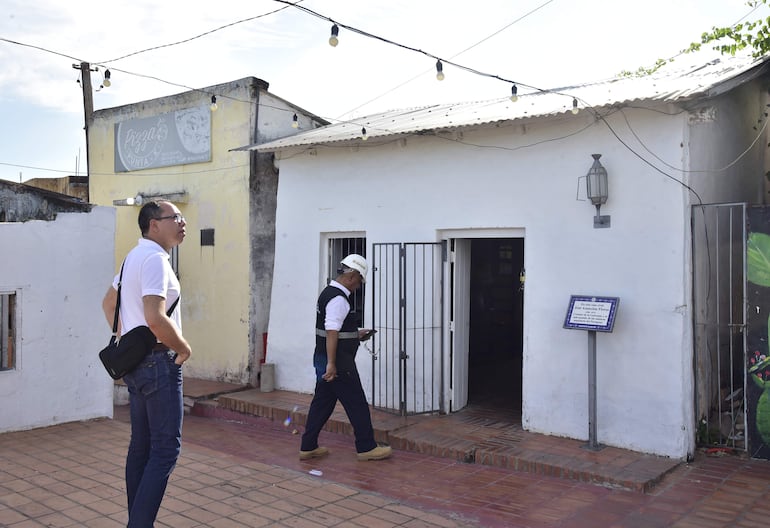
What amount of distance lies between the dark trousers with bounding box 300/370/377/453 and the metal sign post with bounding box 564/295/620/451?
2003mm

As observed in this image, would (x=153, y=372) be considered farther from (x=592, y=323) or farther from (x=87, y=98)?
(x=87, y=98)

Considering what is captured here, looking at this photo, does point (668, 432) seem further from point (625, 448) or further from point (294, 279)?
point (294, 279)

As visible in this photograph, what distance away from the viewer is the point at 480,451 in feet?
20.6

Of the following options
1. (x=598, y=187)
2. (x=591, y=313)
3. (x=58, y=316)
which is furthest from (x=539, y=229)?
(x=58, y=316)

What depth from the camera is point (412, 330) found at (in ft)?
25.6

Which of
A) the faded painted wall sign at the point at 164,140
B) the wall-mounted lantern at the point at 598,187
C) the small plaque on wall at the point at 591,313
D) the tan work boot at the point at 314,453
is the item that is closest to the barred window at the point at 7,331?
the tan work boot at the point at 314,453

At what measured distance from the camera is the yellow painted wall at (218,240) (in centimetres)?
975

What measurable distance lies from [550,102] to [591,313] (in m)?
2.47

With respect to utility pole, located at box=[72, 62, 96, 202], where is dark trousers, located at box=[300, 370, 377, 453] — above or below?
below

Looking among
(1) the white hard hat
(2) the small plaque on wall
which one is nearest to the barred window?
(1) the white hard hat

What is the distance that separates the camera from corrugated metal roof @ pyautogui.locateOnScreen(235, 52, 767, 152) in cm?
604

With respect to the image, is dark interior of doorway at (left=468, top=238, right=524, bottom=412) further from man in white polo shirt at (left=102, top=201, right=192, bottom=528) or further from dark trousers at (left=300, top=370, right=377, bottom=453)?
man in white polo shirt at (left=102, top=201, right=192, bottom=528)

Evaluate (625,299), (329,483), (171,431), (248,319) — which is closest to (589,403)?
(625,299)

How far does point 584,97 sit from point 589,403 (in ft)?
10.3
